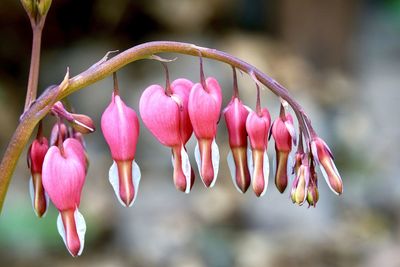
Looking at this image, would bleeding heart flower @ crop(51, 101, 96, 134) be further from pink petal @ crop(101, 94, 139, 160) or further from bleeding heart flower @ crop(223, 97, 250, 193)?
bleeding heart flower @ crop(223, 97, 250, 193)

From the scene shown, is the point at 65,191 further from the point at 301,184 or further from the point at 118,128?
the point at 301,184

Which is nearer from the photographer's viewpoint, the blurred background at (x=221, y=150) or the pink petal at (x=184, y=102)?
the pink petal at (x=184, y=102)

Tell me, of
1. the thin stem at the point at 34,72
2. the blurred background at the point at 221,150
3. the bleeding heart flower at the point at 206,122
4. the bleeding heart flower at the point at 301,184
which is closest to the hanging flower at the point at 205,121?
the bleeding heart flower at the point at 206,122

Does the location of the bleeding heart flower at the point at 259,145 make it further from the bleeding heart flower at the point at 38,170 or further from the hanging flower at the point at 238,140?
the bleeding heart flower at the point at 38,170

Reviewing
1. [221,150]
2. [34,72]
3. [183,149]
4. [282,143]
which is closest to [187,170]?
[183,149]

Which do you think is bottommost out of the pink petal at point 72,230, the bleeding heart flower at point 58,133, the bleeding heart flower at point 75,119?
the pink petal at point 72,230

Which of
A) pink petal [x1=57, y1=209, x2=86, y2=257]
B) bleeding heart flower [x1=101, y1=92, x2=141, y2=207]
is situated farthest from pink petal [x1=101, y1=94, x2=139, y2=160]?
pink petal [x1=57, y1=209, x2=86, y2=257]

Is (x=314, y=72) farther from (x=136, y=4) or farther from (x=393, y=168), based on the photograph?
(x=136, y=4)
